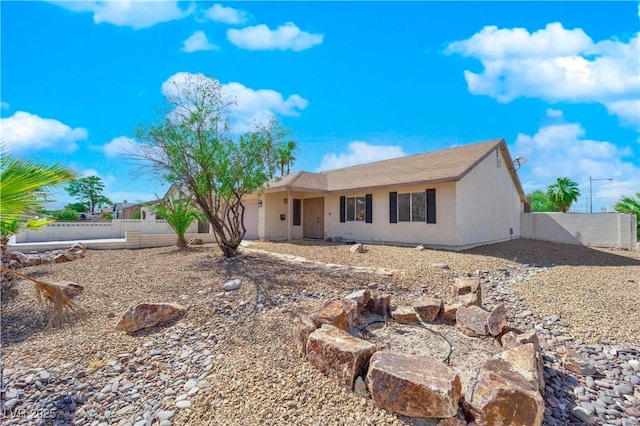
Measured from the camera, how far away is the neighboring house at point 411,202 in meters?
11.1

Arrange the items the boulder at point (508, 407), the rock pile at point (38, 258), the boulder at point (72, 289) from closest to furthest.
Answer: the boulder at point (508, 407), the boulder at point (72, 289), the rock pile at point (38, 258)

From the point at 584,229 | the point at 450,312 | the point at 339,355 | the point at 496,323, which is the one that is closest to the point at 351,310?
the point at 339,355

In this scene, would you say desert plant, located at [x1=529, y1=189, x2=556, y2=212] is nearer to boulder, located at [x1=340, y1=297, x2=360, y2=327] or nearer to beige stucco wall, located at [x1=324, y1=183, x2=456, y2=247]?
beige stucco wall, located at [x1=324, y1=183, x2=456, y2=247]

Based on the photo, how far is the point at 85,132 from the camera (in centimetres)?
1073

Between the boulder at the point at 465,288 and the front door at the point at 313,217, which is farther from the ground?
the front door at the point at 313,217

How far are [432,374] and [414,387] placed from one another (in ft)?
0.84

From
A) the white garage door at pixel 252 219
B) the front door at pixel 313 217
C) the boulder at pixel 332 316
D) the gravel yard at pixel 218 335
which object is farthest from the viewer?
the white garage door at pixel 252 219

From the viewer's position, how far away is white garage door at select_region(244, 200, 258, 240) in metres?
16.9

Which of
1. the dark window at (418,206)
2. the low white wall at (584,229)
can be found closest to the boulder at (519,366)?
the dark window at (418,206)

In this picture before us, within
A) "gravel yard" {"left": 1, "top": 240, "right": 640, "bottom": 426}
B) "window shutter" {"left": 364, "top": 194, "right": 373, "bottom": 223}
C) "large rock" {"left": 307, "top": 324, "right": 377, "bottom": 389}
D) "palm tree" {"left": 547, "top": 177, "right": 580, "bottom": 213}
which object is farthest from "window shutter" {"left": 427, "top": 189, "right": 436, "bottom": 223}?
"palm tree" {"left": 547, "top": 177, "right": 580, "bottom": 213}

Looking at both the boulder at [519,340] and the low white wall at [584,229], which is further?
the low white wall at [584,229]

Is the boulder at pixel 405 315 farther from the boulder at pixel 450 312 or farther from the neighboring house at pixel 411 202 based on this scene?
the neighboring house at pixel 411 202

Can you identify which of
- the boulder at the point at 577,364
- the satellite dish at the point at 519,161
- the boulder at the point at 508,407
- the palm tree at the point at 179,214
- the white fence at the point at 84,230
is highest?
the satellite dish at the point at 519,161

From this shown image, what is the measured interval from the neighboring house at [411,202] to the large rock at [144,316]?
754 cm
